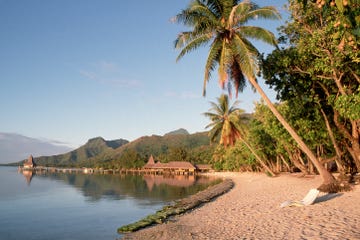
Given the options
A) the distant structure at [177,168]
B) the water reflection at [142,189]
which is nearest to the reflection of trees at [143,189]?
the water reflection at [142,189]

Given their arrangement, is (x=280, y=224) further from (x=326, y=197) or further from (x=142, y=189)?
(x=142, y=189)

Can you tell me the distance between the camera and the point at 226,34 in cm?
1589

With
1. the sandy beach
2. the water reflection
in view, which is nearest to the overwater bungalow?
the water reflection

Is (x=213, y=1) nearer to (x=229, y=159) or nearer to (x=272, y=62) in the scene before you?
(x=272, y=62)

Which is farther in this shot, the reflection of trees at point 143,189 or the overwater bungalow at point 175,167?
the overwater bungalow at point 175,167

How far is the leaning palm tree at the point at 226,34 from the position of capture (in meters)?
15.0

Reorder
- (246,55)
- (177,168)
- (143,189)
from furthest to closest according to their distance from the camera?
(177,168)
(143,189)
(246,55)

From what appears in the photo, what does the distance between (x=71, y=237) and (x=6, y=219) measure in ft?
24.4

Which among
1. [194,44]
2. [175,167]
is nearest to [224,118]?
[194,44]

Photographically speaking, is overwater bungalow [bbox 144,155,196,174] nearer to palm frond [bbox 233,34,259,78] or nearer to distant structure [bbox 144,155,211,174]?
distant structure [bbox 144,155,211,174]

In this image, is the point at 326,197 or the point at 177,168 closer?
the point at 326,197

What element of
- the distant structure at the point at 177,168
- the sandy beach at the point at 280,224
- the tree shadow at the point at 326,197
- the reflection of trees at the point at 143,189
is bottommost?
the reflection of trees at the point at 143,189

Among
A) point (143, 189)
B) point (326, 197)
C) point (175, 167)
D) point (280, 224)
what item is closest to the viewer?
point (280, 224)

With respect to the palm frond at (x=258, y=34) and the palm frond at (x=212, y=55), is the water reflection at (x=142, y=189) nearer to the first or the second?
the palm frond at (x=212, y=55)
